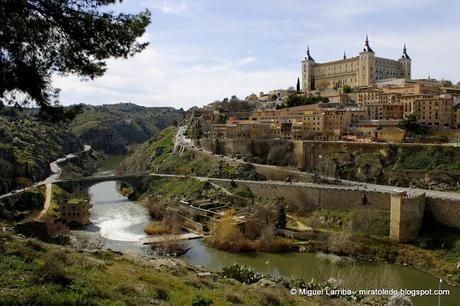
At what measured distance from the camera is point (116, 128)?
128250 mm

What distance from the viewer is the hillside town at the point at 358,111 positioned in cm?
4353

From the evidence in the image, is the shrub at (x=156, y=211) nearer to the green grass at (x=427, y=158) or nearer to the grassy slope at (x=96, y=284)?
the green grass at (x=427, y=158)

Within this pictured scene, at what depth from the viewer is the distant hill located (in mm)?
110938

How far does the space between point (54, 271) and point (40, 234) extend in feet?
64.1

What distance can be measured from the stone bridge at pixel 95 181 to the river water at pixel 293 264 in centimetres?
794

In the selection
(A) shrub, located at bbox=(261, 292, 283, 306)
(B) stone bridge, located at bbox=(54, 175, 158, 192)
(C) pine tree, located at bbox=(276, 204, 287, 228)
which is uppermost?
(A) shrub, located at bbox=(261, 292, 283, 306)

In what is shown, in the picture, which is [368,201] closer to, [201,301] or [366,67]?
[201,301]

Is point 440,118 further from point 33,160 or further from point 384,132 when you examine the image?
point 33,160

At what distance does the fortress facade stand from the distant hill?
2714 cm

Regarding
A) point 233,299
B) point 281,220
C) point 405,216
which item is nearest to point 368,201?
point 405,216

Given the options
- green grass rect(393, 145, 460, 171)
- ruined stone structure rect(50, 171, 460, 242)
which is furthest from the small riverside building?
green grass rect(393, 145, 460, 171)

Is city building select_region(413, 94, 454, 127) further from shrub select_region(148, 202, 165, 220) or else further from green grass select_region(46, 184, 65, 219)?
green grass select_region(46, 184, 65, 219)

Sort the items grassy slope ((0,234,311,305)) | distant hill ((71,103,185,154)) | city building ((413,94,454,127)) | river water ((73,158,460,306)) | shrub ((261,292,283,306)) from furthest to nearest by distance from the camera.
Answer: distant hill ((71,103,185,154)), city building ((413,94,454,127)), river water ((73,158,460,306)), shrub ((261,292,283,306)), grassy slope ((0,234,311,305))

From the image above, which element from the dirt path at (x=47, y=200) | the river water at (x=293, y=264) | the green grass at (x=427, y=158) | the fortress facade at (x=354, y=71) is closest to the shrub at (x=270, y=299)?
the river water at (x=293, y=264)
